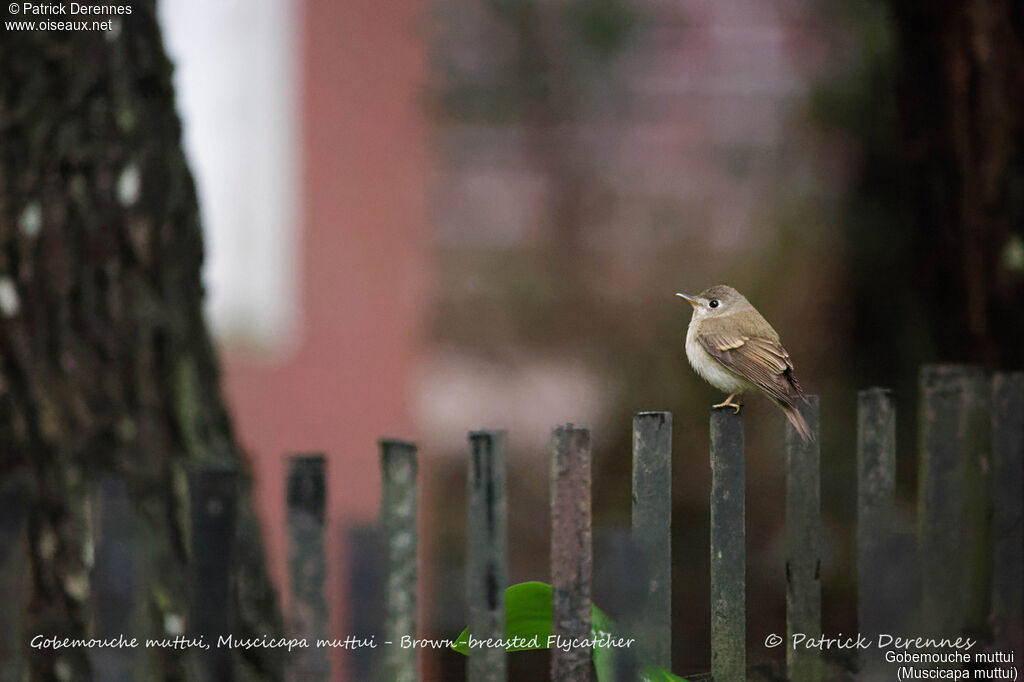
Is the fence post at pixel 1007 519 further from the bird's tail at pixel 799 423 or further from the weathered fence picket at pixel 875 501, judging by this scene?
the bird's tail at pixel 799 423

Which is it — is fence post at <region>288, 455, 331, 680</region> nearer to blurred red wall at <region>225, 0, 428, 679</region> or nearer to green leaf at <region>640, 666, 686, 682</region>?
green leaf at <region>640, 666, 686, 682</region>

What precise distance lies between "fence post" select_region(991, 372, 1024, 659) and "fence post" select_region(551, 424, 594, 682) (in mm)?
1377

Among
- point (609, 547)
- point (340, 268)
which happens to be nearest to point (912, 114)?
point (340, 268)

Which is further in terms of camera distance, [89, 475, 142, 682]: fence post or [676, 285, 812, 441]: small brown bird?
[676, 285, 812, 441]: small brown bird

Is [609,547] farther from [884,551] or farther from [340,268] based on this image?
[340,268]

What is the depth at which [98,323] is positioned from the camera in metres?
2.99

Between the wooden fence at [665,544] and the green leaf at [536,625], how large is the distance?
0.13 feet

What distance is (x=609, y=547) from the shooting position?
293cm

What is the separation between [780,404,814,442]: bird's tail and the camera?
10.4 feet

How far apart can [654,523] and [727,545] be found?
0.88 feet

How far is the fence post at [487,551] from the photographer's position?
2.73m

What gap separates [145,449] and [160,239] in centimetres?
57

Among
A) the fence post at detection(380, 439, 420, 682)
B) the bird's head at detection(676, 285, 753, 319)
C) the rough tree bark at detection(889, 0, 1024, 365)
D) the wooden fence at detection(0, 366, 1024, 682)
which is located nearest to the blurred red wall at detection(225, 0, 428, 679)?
the bird's head at detection(676, 285, 753, 319)

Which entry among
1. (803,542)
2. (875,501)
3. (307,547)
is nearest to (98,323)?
(307,547)
